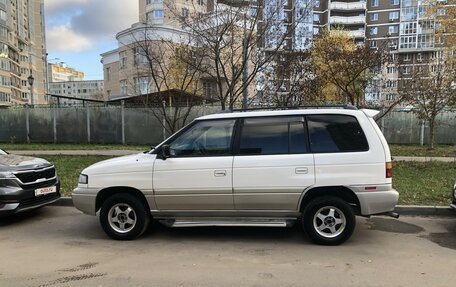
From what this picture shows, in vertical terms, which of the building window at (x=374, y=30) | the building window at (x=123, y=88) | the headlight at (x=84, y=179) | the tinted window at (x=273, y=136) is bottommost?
the headlight at (x=84, y=179)

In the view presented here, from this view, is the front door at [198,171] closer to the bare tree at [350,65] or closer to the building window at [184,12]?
the building window at [184,12]


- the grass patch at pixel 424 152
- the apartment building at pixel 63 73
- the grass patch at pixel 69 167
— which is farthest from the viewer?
the apartment building at pixel 63 73

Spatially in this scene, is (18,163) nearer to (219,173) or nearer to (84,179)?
(84,179)

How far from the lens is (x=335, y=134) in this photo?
5.69m

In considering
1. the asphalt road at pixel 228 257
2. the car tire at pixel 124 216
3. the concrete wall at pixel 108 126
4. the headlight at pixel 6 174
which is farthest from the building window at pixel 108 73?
the car tire at pixel 124 216

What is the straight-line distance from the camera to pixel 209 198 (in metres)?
5.80

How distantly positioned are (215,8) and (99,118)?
1411 cm

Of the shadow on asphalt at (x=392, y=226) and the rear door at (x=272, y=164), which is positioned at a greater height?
the rear door at (x=272, y=164)

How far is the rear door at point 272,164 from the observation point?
18.4ft

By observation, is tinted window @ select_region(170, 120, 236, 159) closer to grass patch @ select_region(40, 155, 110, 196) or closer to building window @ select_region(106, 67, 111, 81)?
grass patch @ select_region(40, 155, 110, 196)

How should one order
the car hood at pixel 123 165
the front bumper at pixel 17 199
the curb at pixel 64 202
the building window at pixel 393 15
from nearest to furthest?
the car hood at pixel 123 165 < the front bumper at pixel 17 199 < the curb at pixel 64 202 < the building window at pixel 393 15

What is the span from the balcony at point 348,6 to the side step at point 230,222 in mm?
83115

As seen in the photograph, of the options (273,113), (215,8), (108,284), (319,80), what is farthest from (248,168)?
(319,80)

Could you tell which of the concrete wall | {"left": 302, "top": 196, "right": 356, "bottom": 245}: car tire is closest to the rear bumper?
{"left": 302, "top": 196, "right": 356, "bottom": 245}: car tire
